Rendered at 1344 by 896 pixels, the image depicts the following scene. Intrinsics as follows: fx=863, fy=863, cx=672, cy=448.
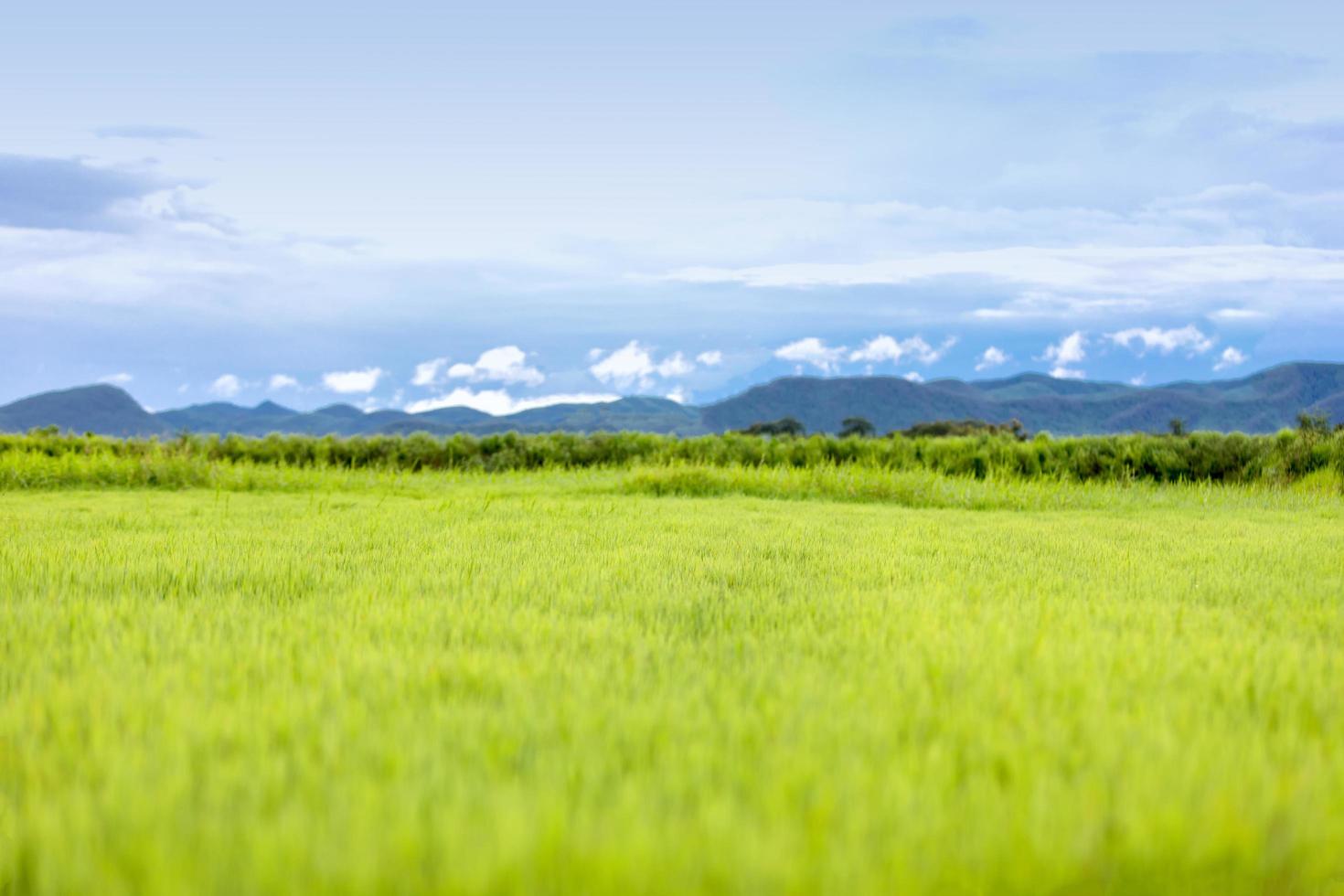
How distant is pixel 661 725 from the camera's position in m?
1.72

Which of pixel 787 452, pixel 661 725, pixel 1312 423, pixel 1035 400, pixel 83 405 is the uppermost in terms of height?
pixel 83 405

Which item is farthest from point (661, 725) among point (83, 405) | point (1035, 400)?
point (1035, 400)

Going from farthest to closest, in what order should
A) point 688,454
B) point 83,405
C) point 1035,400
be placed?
1. point 1035,400
2. point 83,405
3. point 688,454

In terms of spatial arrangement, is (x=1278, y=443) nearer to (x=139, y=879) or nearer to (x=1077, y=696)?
(x=1077, y=696)

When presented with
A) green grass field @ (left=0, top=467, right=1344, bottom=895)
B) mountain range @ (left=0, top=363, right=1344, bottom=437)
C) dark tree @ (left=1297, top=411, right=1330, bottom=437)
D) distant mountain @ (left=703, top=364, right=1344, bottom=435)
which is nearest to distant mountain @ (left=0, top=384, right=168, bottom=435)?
mountain range @ (left=0, top=363, right=1344, bottom=437)

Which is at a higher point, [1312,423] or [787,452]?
[1312,423]

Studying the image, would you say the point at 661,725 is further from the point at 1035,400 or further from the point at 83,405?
the point at 1035,400

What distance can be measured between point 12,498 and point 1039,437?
43.9 feet

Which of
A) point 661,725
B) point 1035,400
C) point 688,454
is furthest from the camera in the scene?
point 1035,400

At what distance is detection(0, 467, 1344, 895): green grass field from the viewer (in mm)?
A: 1257

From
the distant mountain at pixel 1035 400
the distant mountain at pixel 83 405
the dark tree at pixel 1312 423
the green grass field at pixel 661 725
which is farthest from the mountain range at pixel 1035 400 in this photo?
the green grass field at pixel 661 725

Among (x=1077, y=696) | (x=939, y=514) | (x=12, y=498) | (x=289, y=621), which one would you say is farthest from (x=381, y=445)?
(x=1077, y=696)

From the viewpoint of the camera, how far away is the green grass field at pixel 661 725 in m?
1.26

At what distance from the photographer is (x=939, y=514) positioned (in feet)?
23.0
